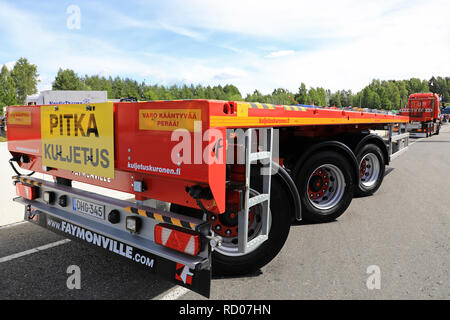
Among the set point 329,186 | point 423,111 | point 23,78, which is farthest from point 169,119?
point 23,78

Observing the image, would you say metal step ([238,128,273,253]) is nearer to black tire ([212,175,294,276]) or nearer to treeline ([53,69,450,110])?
black tire ([212,175,294,276])

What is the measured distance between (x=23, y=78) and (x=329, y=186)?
214 feet

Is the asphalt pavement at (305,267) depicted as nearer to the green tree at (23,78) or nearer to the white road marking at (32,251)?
the white road marking at (32,251)

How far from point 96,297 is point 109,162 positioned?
47.5 inches

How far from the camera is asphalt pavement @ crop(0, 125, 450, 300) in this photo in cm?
287

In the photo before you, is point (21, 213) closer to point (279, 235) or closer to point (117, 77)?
point (279, 235)

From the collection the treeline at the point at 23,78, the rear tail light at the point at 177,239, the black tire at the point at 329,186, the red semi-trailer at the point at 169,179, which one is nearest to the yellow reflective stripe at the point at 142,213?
the red semi-trailer at the point at 169,179

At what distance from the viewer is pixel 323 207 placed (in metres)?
4.82

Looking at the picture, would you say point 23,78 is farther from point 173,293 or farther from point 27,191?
point 173,293

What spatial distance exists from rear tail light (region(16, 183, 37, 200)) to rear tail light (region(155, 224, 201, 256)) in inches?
73.7

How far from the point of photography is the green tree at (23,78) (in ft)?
185

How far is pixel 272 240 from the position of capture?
3.14 meters

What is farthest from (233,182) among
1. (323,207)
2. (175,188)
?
(323,207)

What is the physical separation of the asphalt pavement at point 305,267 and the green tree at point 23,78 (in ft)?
207
